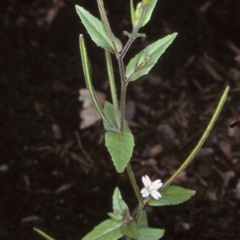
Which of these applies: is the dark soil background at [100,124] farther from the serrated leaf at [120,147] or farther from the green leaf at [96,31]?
the green leaf at [96,31]

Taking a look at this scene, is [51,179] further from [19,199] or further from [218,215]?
[218,215]

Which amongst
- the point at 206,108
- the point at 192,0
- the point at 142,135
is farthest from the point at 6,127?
the point at 192,0

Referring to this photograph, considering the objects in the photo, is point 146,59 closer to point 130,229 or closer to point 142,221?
point 130,229

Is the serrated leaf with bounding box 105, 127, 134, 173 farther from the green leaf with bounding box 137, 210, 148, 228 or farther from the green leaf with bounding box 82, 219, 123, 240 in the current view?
the green leaf with bounding box 137, 210, 148, 228

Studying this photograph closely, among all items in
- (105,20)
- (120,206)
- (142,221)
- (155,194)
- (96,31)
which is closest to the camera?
(105,20)

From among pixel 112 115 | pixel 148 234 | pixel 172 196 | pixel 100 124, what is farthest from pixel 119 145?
pixel 100 124

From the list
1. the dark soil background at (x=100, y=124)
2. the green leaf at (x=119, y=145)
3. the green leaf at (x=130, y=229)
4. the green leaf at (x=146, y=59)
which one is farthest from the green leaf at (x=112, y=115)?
the dark soil background at (x=100, y=124)

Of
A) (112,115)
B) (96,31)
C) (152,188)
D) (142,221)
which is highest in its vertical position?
(96,31)
